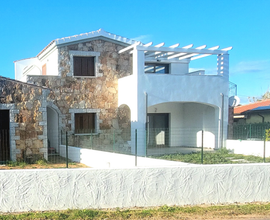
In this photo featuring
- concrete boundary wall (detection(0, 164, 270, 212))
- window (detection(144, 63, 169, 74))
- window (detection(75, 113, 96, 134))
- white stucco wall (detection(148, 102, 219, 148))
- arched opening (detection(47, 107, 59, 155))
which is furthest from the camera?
window (detection(144, 63, 169, 74))

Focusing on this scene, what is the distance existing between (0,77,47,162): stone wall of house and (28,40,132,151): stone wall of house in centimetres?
319

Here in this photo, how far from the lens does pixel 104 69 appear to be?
17.1m

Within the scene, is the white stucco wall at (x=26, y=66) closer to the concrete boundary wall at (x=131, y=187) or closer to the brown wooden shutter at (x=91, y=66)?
the brown wooden shutter at (x=91, y=66)

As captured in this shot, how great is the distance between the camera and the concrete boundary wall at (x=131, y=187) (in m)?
7.03

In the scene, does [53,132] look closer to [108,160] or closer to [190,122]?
[108,160]

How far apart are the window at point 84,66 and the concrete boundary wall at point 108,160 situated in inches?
183

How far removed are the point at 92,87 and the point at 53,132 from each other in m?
3.11

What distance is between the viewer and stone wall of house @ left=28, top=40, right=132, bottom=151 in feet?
53.7

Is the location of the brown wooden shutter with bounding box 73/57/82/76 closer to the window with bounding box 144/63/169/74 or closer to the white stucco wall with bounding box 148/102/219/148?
the window with bounding box 144/63/169/74

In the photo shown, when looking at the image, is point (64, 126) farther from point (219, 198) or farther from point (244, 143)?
point (219, 198)

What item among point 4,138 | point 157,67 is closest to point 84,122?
point 4,138

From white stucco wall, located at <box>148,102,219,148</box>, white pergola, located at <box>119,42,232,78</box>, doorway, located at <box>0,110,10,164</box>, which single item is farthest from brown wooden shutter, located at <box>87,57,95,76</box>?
doorway, located at <box>0,110,10,164</box>

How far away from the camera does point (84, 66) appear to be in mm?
17016

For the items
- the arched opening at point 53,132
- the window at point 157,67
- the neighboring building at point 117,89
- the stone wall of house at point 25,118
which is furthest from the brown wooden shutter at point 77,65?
the window at point 157,67
